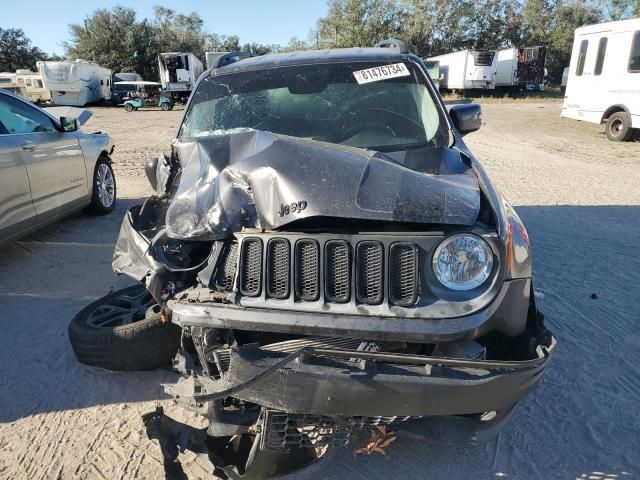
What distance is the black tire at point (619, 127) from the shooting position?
1316 cm

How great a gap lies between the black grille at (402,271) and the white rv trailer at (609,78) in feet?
45.0

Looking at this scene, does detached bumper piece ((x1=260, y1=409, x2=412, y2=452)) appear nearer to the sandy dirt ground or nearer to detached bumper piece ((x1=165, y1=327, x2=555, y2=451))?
detached bumper piece ((x1=165, y1=327, x2=555, y2=451))

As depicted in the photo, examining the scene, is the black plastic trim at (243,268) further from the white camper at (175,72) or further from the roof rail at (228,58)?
the white camper at (175,72)

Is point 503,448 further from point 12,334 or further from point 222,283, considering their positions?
point 12,334

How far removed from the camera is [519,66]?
3344 centimetres

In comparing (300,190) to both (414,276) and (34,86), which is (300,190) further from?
(34,86)

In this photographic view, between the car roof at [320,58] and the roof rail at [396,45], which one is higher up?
the roof rail at [396,45]

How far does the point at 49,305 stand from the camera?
4.10 metres

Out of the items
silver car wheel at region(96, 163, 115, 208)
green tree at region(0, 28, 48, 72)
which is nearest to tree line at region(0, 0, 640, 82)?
green tree at region(0, 28, 48, 72)


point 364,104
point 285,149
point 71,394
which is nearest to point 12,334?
point 71,394

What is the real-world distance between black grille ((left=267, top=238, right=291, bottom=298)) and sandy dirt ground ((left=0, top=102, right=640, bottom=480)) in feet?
2.64

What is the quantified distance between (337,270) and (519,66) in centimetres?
3633

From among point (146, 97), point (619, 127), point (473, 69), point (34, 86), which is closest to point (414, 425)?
point (619, 127)

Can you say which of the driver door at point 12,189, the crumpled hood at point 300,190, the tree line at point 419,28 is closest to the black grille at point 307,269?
the crumpled hood at point 300,190
